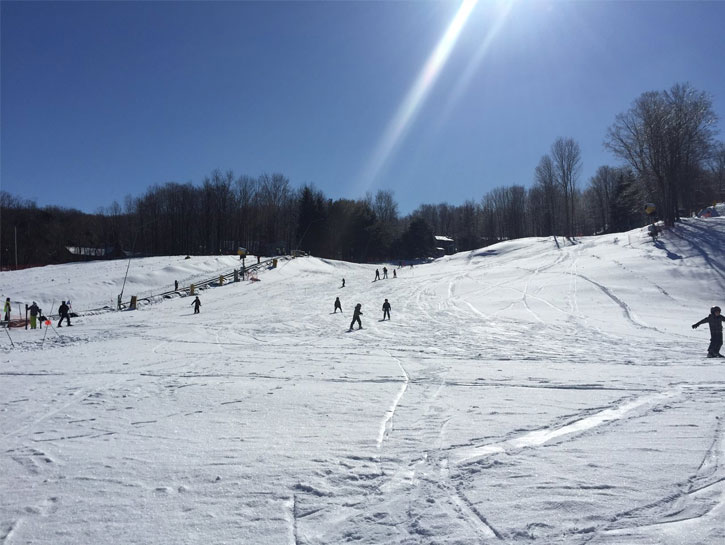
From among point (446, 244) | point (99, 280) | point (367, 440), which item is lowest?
point (367, 440)

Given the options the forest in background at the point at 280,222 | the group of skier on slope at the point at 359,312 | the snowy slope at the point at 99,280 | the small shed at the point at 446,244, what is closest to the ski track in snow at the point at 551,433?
the group of skier on slope at the point at 359,312

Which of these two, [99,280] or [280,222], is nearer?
[99,280]

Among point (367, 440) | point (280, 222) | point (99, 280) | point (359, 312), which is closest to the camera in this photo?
point (367, 440)

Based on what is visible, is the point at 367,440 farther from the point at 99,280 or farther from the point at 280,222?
the point at 280,222

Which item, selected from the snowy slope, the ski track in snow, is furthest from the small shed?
the ski track in snow

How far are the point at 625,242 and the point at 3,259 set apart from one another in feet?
297

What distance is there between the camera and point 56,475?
191 inches

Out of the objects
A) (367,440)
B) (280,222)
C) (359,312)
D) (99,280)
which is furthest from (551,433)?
(280,222)

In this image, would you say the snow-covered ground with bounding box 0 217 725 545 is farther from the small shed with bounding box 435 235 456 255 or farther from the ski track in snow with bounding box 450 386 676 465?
the small shed with bounding box 435 235 456 255

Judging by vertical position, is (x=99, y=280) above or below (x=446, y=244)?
below

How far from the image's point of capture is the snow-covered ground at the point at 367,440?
3822 millimetres

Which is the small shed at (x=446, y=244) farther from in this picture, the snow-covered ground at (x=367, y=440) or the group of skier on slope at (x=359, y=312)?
the snow-covered ground at (x=367, y=440)

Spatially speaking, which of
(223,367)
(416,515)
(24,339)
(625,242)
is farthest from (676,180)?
(24,339)

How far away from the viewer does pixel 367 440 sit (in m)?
5.73
